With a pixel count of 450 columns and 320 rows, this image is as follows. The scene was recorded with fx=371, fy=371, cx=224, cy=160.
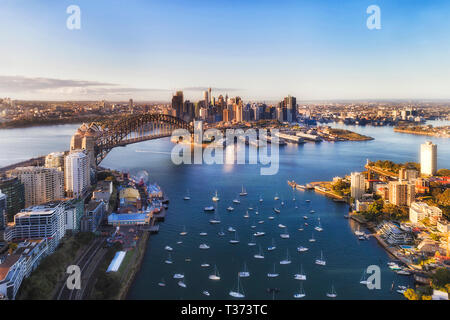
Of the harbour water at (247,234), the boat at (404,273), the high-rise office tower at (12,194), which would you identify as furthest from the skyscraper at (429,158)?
the high-rise office tower at (12,194)

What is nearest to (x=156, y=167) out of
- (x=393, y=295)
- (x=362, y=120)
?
(x=393, y=295)

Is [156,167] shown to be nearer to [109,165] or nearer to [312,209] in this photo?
[109,165]

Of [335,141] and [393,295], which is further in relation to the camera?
[335,141]

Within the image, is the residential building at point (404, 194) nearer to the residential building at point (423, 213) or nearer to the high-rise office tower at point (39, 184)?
the residential building at point (423, 213)

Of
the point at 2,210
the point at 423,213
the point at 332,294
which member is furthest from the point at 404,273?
the point at 2,210
